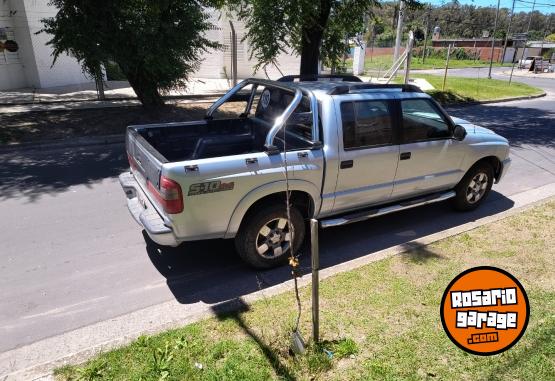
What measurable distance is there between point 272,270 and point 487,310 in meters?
2.43

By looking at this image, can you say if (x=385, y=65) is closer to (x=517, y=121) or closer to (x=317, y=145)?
(x=517, y=121)

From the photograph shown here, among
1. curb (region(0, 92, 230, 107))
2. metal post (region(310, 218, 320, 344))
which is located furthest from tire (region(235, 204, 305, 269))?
curb (region(0, 92, 230, 107))

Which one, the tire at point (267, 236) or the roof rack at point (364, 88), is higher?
the roof rack at point (364, 88)

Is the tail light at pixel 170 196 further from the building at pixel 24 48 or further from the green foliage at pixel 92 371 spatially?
the building at pixel 24 48

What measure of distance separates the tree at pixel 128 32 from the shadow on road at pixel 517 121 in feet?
28.0

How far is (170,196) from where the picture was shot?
11.8 ft

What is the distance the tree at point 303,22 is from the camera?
35.4 ft

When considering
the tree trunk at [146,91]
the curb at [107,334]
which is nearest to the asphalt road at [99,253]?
the curb at [107,334]

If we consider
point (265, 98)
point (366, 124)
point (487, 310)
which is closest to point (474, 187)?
point (366, 124)

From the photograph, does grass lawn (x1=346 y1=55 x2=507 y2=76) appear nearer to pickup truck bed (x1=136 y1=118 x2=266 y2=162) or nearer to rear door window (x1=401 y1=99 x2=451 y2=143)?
rear door window (x1=401 y1=99 x2=451 y2=143)

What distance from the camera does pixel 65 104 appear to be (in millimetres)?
13023

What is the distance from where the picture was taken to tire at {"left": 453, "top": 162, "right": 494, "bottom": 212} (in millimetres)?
5668

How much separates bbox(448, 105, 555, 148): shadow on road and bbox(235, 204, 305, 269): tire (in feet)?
26.7

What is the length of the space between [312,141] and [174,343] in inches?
91.2
